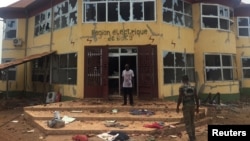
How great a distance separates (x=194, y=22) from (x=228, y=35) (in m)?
2.48

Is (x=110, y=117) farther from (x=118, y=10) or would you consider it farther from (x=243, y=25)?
(x=243, y=25)

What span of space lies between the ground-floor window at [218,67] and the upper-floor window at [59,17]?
8.29 metres

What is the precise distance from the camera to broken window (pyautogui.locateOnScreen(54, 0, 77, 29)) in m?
15.7

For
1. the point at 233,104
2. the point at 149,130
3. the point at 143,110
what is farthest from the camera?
the point at 233,104

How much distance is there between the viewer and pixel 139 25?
47.2 feet

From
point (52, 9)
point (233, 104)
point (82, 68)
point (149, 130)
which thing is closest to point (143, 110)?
point (149, 130)

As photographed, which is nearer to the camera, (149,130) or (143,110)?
(149,130)

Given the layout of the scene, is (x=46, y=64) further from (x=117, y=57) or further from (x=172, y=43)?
(x=172, y=43)

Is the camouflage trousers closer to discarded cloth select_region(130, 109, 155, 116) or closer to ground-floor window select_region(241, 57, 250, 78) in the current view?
discarded cloth select_region(130, 109, 155, 116)

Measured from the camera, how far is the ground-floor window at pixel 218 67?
1683 cm

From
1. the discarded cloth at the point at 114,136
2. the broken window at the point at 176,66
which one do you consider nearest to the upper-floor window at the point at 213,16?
the broken window at the point at 176,66

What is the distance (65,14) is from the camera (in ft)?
54.2

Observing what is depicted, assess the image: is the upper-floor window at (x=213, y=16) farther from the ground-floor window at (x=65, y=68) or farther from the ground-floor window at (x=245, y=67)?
the ground-floor window at (x=65, y=68)

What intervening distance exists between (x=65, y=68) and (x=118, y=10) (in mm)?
4565
